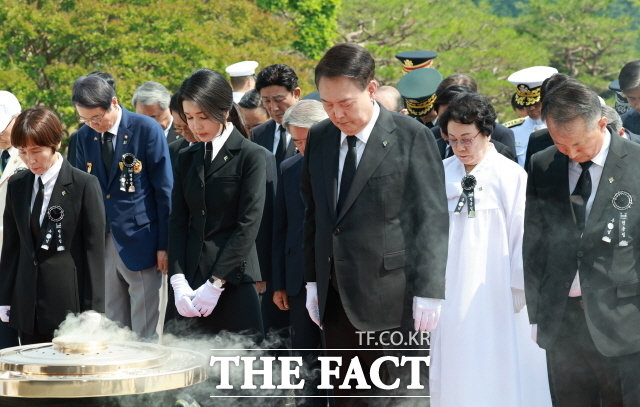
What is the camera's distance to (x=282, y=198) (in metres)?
4.66

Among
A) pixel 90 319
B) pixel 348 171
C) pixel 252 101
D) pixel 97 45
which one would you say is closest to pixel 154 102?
pixel 252 101

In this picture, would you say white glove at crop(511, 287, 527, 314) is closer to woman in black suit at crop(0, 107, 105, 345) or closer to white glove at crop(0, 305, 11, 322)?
woman in black suit at crop(0, 107, 105, 345)

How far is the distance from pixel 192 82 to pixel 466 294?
5.41ft

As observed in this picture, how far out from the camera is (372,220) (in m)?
3.38

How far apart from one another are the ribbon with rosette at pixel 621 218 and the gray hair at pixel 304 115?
5.86 feet

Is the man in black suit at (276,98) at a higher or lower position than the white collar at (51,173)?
higher

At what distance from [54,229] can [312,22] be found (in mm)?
15787

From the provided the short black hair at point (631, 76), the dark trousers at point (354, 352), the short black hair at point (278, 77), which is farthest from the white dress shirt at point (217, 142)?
the short black hair at point (631, 76)

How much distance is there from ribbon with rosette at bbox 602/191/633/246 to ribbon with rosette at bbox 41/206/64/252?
100.0 inches

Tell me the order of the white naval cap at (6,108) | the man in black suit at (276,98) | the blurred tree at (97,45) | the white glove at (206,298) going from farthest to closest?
1. the blurred tree at (97,45)
2. the man in black suit at (276,98)
3. the white naval cap at (6,108)
4. the white glove at (206,298)

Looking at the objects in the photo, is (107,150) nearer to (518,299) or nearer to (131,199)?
(131,199)

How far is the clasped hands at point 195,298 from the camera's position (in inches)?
159

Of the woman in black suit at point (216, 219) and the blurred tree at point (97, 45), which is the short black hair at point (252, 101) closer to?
the woman in black suit at point (216, 219)

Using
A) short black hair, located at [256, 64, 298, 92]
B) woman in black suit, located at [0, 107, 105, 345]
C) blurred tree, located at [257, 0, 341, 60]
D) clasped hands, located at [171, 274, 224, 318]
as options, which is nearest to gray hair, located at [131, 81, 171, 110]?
short black hair, located at [256, 64, 298, 92]
